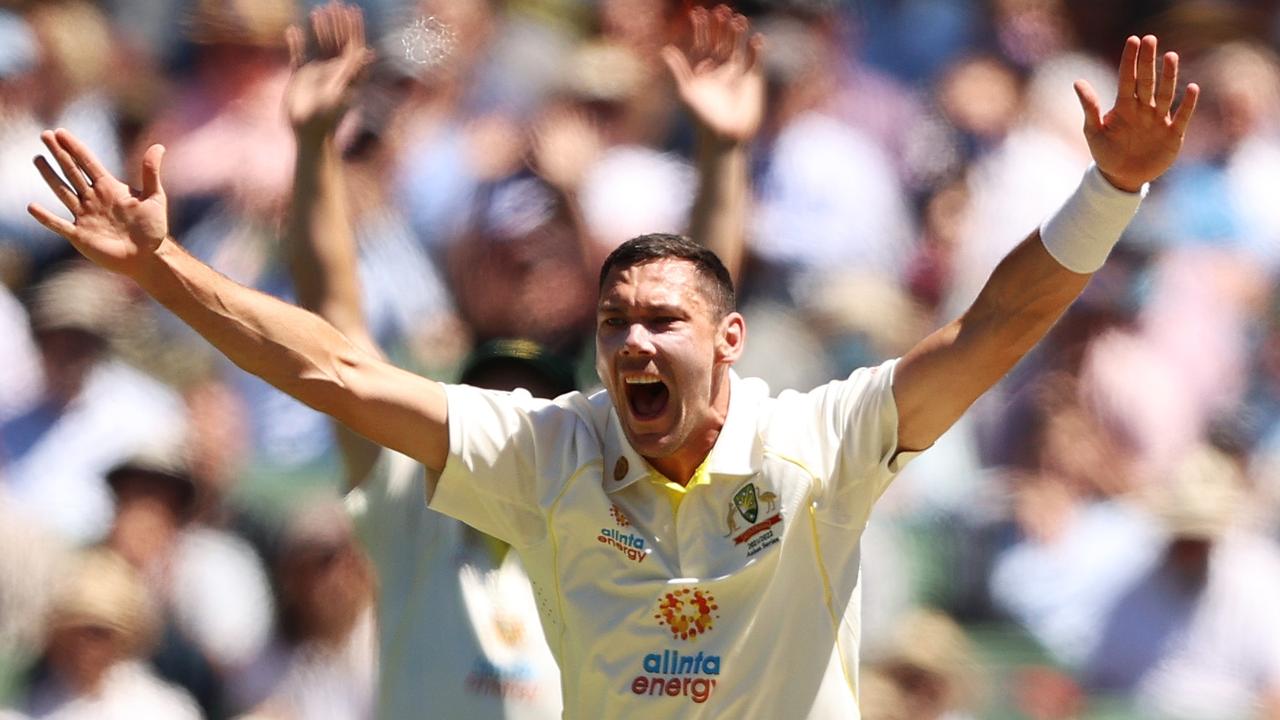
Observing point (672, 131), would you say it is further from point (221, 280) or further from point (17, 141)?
point (221, 280)

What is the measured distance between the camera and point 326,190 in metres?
4.25

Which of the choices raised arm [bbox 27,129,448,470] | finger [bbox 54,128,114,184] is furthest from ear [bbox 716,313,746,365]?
finger [bbox 54,128,114,184]

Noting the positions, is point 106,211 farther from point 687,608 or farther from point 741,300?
point 741,300

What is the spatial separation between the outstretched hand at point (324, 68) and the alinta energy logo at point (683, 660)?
71.4 inches

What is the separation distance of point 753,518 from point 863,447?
0.81 feet

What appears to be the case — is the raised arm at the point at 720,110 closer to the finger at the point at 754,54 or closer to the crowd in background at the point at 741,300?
the finger at the point at 754,54

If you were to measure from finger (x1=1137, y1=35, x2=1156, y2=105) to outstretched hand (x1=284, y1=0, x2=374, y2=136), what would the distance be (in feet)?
7.19

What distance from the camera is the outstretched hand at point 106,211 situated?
2896mm

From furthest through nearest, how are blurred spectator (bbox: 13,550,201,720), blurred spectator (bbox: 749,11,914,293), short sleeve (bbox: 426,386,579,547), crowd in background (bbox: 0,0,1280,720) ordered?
blurred spectator (bbox: 749,11,914,293)
crowd in background (bbox: 0,0,1280,720)
blurred spectator (bbox: 13,550,201,720)
short sleeve (bbox: 426,386,579,547)

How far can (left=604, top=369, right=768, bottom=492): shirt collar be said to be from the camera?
3.19 metres

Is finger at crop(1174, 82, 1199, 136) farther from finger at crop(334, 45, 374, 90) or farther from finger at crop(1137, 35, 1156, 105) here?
finger at crop(334, 45, 374, 90)

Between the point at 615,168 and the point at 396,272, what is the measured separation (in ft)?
2.60

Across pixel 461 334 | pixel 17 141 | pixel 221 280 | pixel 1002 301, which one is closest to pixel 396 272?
pixel 461 334

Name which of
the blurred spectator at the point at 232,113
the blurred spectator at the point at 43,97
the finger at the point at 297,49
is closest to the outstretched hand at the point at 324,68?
the finger at the point at 297,49
